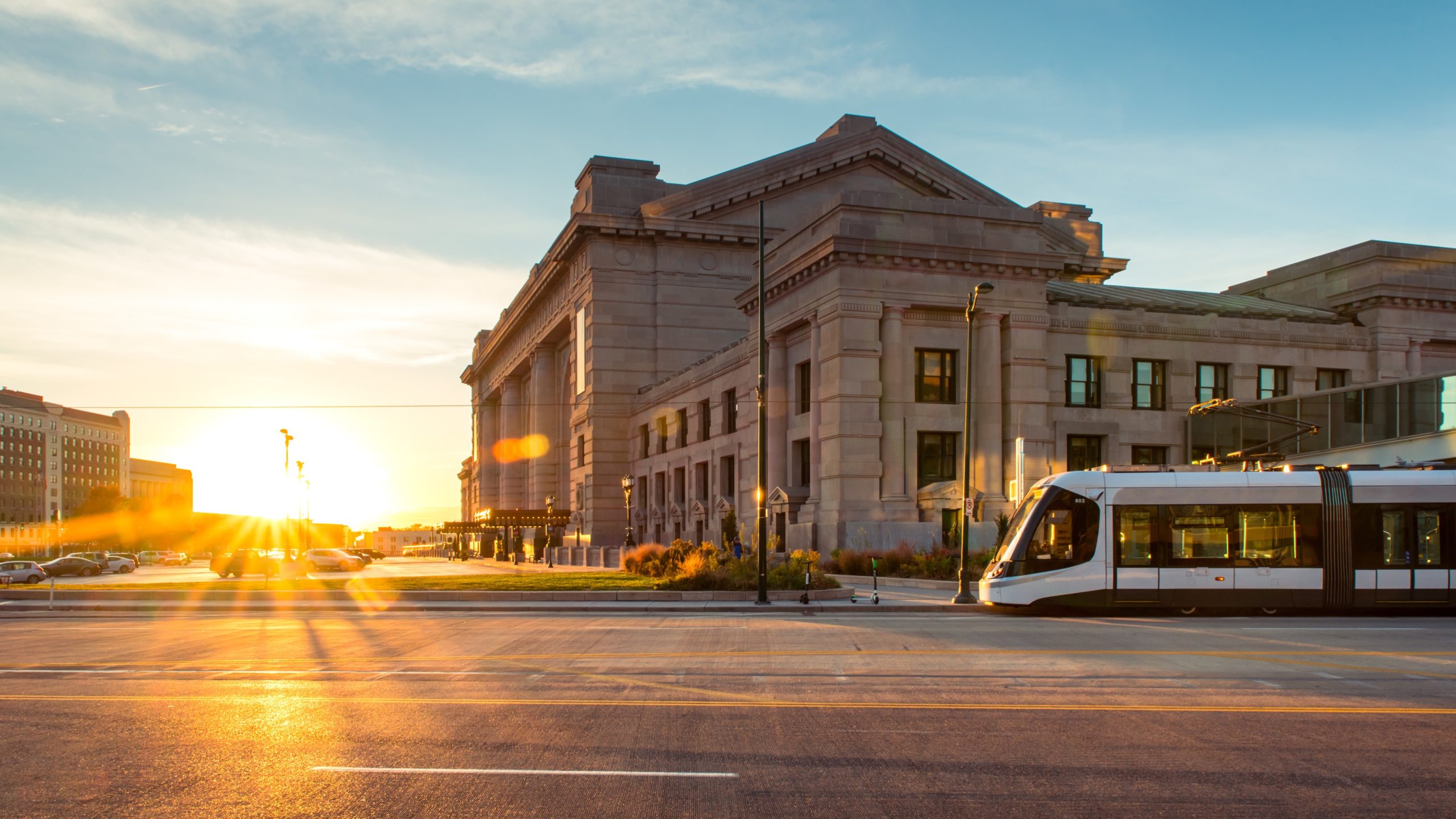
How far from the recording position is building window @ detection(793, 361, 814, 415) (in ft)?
161

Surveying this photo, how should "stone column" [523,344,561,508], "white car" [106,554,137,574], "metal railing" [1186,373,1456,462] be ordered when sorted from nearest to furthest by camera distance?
"metal railing" [1186,373,1456,462], "white car" [106,554,137,574], "stone column" [523,344,561,508]

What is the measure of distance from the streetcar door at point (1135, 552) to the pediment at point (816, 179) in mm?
48151

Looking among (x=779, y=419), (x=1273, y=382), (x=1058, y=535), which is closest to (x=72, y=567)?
(x=779, y=419)

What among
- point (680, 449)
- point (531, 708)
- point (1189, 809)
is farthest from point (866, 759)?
point (680, 449)

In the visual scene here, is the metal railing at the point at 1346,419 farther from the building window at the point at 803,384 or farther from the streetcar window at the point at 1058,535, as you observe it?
the streetcar window at the point at 1058,535

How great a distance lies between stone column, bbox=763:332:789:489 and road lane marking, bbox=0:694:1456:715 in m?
37.1

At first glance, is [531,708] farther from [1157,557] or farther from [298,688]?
[1157,557]

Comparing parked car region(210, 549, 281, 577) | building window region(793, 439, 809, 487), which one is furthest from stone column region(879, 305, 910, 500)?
parked car region(210, 549, 281, 577)

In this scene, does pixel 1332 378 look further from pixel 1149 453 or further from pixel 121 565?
pixel 121 565

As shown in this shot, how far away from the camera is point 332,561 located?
240ft

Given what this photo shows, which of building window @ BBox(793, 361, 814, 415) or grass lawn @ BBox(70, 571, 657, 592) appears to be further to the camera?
building window @ BBox(793, 361, 814, 415)

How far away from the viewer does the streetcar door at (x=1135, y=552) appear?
24328 mm

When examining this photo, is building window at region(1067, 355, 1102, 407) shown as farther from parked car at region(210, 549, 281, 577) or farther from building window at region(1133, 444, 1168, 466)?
parked car at region(210, 549, 281, 577)

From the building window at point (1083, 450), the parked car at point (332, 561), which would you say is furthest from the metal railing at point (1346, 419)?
the parked car at point (332, 561)
